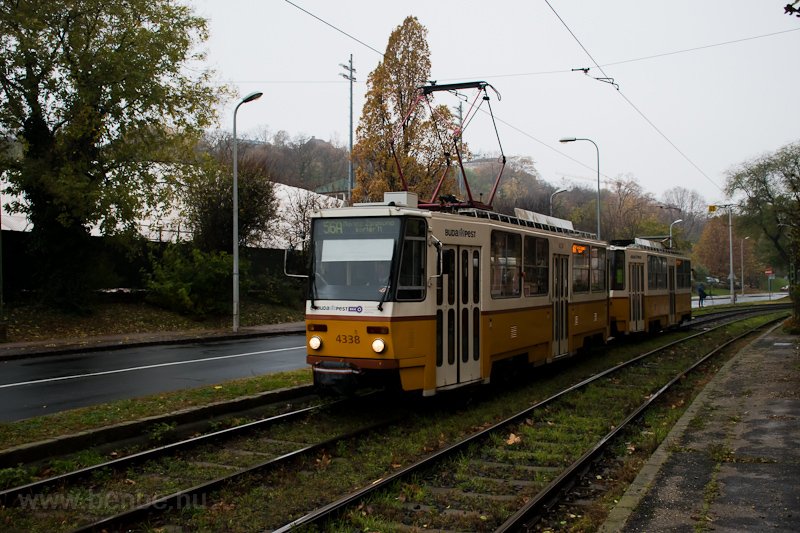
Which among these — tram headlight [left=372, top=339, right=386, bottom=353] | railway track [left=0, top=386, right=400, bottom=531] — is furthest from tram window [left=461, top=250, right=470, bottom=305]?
railway track [left=0, top=386, right=400, bottom=531]

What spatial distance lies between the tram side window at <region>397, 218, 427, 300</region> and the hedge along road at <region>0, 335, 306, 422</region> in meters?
5.29

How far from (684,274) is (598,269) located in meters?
13.3

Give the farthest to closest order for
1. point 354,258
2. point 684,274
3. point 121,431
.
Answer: point 684,274 → point 354,258 → point 121,431

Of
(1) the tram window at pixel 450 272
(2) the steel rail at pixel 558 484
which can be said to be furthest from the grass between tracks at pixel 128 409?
(2) the steel rail at pixel 558 484

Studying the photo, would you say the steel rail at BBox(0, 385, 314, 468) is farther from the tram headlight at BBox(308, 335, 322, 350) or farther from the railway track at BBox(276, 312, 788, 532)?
the railway track at BBox(276, 312, 788, 532)

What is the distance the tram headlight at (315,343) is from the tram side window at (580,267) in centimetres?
770

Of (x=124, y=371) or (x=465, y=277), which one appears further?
(x=124, y=371)

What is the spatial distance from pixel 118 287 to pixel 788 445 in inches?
1022

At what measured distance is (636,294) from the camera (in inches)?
891

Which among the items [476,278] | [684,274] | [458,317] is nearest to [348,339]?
[458,317]

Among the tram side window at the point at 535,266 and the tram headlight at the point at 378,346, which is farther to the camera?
the tram side window at the point at 535,266

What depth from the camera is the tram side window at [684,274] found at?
28.6 meters

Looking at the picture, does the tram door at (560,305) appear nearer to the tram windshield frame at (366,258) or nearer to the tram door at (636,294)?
the tram windshield frame at (366,258)

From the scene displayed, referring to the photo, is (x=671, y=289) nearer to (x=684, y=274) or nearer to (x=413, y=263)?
(x=684, y=274)
